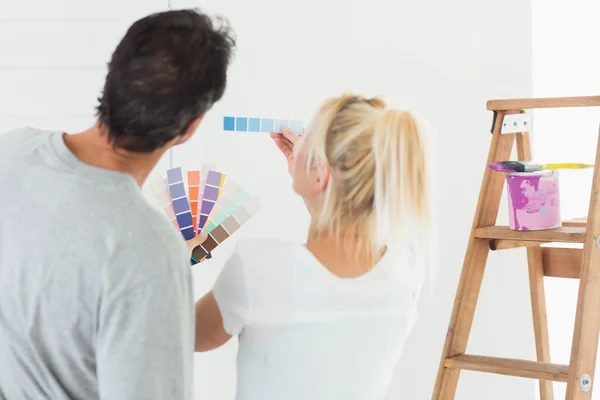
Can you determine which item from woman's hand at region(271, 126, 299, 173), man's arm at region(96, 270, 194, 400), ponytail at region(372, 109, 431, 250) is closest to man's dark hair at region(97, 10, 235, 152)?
man's arm at region(96, 270, 194, 400)

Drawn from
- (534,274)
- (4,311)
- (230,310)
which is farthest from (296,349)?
(534,274)

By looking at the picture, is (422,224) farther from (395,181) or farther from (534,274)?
(534,274)

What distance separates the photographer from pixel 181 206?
7.20 feet

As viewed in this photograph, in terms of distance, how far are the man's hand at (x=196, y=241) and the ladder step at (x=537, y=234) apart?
2.62ft

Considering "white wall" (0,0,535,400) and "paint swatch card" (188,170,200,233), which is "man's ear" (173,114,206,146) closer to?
"paint swatch card" (188,170,200,233)

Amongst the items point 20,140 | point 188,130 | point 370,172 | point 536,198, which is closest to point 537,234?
point 536,198

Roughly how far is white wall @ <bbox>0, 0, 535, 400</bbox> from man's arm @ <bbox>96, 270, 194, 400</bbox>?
1.49 meters

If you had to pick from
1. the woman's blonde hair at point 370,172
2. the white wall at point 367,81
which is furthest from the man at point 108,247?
Result: the white wall at point 367,81

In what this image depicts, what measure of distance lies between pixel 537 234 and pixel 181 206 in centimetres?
99

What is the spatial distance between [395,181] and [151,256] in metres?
0.52

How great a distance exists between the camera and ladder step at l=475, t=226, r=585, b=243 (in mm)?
2100

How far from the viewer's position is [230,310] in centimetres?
151

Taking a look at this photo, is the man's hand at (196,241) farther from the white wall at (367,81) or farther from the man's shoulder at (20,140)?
the man's shoulder at (20,140)

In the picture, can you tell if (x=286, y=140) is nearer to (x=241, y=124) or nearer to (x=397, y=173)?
(x=241, y=124)
